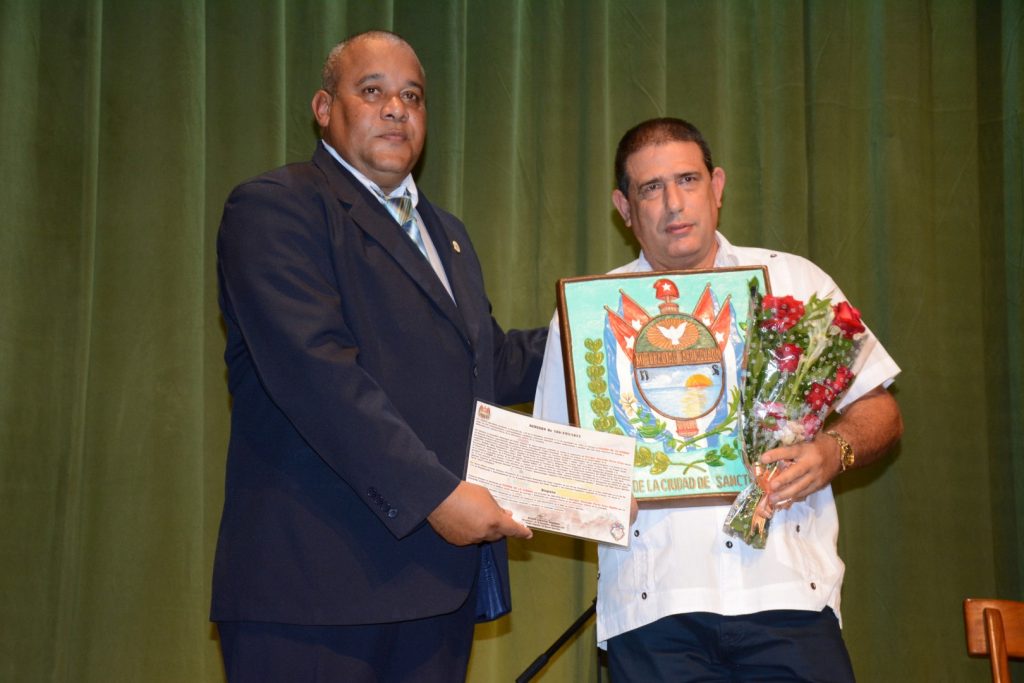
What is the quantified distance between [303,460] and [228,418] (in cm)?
136

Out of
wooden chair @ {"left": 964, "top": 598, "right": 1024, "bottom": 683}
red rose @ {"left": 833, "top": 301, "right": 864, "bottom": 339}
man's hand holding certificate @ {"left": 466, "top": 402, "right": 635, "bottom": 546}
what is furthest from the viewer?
wooden chair @ {"left": 964, "top": 598, "right": 1024, "bottom": 683}

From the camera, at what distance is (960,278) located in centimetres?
389

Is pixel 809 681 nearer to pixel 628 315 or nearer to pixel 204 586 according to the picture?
pixel 628 315

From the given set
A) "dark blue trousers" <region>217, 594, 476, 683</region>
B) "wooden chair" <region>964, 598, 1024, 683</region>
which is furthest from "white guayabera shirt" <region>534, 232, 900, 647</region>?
"wooden chair" <region>964, 598, 1024, 683</region>

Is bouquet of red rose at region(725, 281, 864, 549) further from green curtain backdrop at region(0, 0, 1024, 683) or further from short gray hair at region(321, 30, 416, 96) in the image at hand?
green curtain backdrop at region(0, 0, 1024, 683)

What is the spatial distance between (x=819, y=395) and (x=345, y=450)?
3.26 ft

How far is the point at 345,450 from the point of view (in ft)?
6.85

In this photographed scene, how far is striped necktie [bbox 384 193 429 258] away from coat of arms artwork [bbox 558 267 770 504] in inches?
17.2

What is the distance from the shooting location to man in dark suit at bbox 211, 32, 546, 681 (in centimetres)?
208

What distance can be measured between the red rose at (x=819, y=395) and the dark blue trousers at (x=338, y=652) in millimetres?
944

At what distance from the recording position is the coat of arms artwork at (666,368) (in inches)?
87.0

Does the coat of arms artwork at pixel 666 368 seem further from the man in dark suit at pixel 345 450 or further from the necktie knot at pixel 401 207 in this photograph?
the necktie knot at pixel 401 207

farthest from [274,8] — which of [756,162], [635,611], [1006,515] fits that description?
[1006,515]

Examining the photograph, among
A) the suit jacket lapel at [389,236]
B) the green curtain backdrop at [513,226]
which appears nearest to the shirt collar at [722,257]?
the suit jacket lapel at [389,236]
